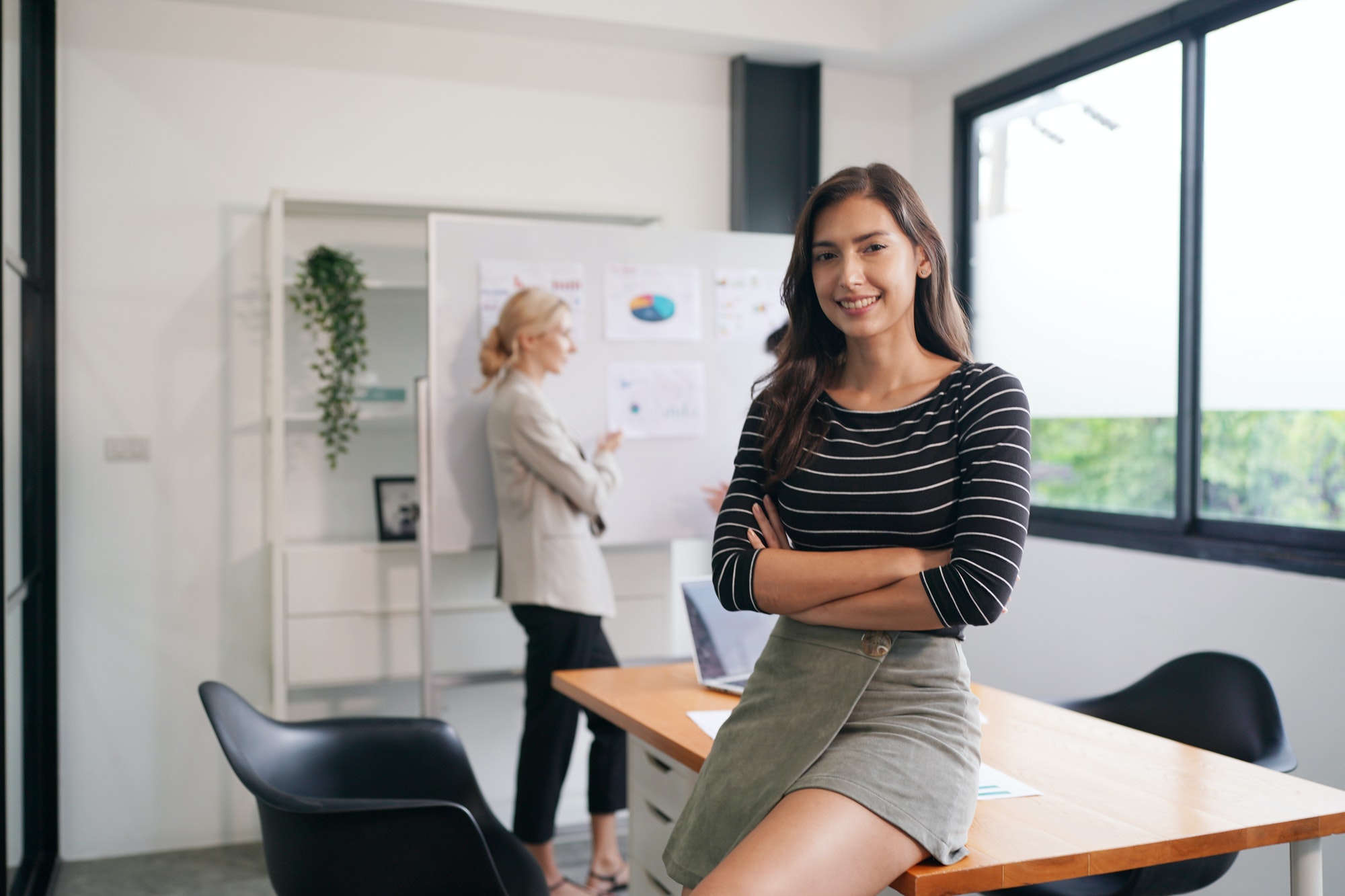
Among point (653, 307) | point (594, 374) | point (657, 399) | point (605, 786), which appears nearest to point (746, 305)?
point (653, 307)

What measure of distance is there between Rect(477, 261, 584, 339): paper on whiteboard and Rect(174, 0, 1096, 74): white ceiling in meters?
0.92

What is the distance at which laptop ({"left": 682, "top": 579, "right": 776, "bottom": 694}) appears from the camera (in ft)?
7.09

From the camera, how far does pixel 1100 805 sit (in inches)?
56.3

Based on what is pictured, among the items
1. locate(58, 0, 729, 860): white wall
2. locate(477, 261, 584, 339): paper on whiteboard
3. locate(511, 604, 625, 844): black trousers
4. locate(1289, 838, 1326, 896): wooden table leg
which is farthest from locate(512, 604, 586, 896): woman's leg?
Result: locate(1289, 838, 1326, 896): wooden table leg

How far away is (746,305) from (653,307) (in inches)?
13.1

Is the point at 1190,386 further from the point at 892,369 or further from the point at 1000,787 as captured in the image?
the point at 1000,787

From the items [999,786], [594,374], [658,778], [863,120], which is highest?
[863,120]

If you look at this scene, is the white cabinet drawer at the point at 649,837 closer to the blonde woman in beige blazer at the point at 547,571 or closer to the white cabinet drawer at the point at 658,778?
the white cabinet drawer at the point at 658,778

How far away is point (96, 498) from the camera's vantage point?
3.45m

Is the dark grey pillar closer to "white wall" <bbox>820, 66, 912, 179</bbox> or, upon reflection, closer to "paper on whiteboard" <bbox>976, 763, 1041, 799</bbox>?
"white wall" <bbox>820, 66, 912, 179</bbox>

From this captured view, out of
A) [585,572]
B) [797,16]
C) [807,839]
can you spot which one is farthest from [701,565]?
[807,839]

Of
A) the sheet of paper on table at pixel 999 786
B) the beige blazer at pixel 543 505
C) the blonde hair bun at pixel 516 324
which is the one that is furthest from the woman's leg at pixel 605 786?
the sheet of paper on table at pixel 999 786

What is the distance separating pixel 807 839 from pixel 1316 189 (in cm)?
236

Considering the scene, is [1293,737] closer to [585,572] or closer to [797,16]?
[585,572]
